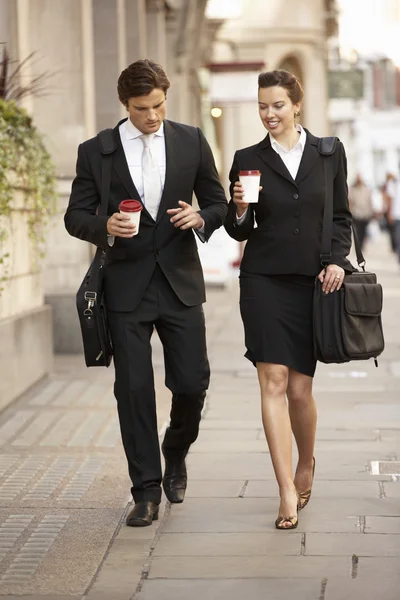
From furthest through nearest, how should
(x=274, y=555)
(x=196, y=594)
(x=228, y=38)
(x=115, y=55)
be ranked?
(x=228, y=38), (x=115, y=55), (x=274, y=555), (x=196, y=594)

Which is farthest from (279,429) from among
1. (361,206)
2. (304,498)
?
(361,206)

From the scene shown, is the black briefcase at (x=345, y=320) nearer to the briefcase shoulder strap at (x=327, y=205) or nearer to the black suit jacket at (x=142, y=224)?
the briefcase shoulder strap at (x=327, y=205)

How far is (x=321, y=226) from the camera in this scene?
18.3 ft

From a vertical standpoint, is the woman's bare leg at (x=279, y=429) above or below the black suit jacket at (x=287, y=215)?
below

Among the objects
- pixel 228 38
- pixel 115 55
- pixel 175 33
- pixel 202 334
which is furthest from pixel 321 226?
pixel 228 38

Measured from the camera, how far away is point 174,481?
19.8ft

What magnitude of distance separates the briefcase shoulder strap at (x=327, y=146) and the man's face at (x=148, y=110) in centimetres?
67

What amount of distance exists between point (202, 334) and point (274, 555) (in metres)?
1.07

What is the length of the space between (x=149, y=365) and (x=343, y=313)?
0.85 metres

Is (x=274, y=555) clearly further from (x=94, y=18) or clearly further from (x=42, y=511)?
(x=94, y=18)

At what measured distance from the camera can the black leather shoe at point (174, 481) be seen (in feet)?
19.7

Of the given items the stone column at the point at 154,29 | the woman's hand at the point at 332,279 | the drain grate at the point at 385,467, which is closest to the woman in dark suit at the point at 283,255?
the woman's hand at the point at 332,279

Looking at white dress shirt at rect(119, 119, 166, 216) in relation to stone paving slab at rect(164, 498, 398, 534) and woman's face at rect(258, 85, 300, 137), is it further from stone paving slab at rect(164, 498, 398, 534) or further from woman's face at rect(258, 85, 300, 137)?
stone paving slab at rect(164, 498, 398, 534)

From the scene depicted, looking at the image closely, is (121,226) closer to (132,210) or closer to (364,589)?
(132,210)
